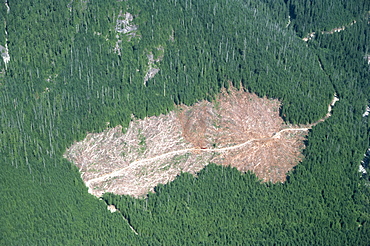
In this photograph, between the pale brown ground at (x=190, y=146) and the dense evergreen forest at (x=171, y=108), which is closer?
the dense evergreen forest at (x=171, y=108)

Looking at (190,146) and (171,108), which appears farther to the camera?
(171,108)

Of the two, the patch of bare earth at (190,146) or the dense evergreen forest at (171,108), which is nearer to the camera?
the dense evergreen forest at (171,108)

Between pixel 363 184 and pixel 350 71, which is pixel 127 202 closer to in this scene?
pixel 363 184

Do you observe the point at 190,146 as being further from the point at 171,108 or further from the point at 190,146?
the point at 171,108

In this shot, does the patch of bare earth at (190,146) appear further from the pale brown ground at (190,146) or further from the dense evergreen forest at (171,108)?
the dense evergreen forest at (171,108)

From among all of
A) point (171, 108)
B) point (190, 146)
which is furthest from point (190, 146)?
point (171, 108)

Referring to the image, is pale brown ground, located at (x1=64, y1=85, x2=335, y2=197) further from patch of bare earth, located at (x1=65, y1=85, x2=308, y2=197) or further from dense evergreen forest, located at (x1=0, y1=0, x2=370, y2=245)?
dense evergreen forest, located at (x1=0, y1=0, x2=370, y2=245)

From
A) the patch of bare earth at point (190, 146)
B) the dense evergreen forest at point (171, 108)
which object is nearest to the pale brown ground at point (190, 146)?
the patch of bare earth at point (190, 146)

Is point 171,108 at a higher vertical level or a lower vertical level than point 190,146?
higher
